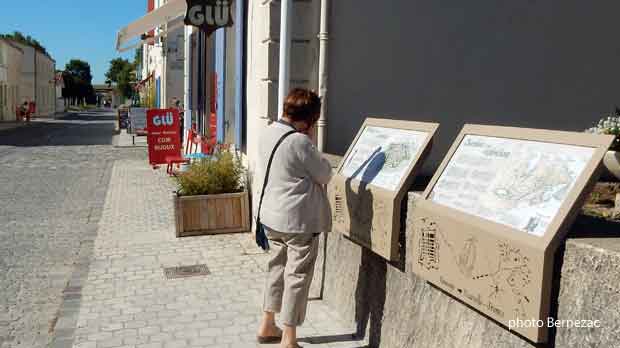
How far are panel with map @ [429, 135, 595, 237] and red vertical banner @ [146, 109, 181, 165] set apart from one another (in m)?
9.25

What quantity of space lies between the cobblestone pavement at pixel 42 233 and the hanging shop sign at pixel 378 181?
2.17 meters

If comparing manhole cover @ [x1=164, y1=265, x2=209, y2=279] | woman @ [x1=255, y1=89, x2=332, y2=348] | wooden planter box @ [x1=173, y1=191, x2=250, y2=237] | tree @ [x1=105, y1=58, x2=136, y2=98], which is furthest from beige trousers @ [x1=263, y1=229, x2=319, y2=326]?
tree @ [x1=105, y1=58, x2=136, y2=98]

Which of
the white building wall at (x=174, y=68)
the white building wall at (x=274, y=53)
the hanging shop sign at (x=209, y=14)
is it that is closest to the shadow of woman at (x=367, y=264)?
the white building wall at (x=274, y=53)

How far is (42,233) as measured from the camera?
7.52m

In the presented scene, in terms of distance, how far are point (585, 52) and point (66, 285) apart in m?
5.49

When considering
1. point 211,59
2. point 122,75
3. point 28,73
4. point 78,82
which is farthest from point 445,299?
point 78,82

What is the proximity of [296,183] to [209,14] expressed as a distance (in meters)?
4.76

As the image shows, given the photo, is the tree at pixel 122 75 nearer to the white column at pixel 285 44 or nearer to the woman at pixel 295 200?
the white column at pixel 285 44

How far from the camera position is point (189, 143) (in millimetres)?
12852

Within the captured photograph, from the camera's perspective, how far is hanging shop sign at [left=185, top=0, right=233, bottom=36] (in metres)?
7.70

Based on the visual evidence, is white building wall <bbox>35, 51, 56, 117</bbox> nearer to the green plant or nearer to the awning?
the awning

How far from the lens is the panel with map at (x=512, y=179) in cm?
238

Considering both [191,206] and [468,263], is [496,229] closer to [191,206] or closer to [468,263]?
[468,263]

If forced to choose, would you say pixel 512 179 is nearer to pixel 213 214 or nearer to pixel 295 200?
pixel 295 200
